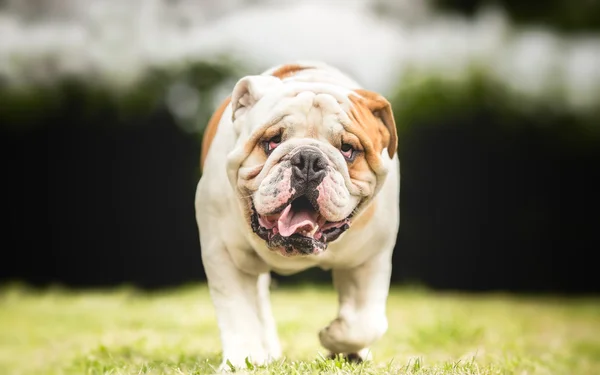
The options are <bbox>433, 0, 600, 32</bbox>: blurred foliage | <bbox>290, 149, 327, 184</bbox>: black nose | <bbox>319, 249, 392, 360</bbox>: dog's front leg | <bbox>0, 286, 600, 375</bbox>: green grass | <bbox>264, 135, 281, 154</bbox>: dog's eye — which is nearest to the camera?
<bbox>290, 149, 327, 184</bbox>: black nose

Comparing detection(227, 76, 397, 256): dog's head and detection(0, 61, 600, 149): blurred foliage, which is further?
detection(0, 61, 600, 149): blurred foliage

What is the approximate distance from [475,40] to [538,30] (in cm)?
Answer: 86

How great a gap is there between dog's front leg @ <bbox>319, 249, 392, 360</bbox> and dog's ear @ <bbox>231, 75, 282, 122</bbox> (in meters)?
0.86

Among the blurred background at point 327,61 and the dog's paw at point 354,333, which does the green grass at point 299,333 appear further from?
the blurred background at point 327,61

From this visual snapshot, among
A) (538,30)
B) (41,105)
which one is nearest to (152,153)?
(41,105)

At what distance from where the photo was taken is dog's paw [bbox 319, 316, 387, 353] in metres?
3.43

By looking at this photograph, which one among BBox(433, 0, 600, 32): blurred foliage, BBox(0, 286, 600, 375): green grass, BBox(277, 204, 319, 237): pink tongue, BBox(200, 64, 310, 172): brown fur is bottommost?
BBox(0, 286, 600, 375): green grass

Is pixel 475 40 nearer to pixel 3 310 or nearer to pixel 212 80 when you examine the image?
pixel 212 80

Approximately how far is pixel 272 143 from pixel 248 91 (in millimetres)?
282

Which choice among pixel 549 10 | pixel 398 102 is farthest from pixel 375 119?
pixel 549 10

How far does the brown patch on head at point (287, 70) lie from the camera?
11.2ft

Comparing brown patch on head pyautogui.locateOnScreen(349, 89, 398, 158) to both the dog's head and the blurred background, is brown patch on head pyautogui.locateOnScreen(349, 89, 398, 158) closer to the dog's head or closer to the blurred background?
the dog's head

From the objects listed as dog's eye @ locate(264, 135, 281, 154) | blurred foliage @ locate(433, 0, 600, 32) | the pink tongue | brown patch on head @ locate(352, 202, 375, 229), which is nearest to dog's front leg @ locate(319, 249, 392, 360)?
brown patch on head @ locate(352, 202, 375, 229)

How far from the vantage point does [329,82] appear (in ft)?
10.8
